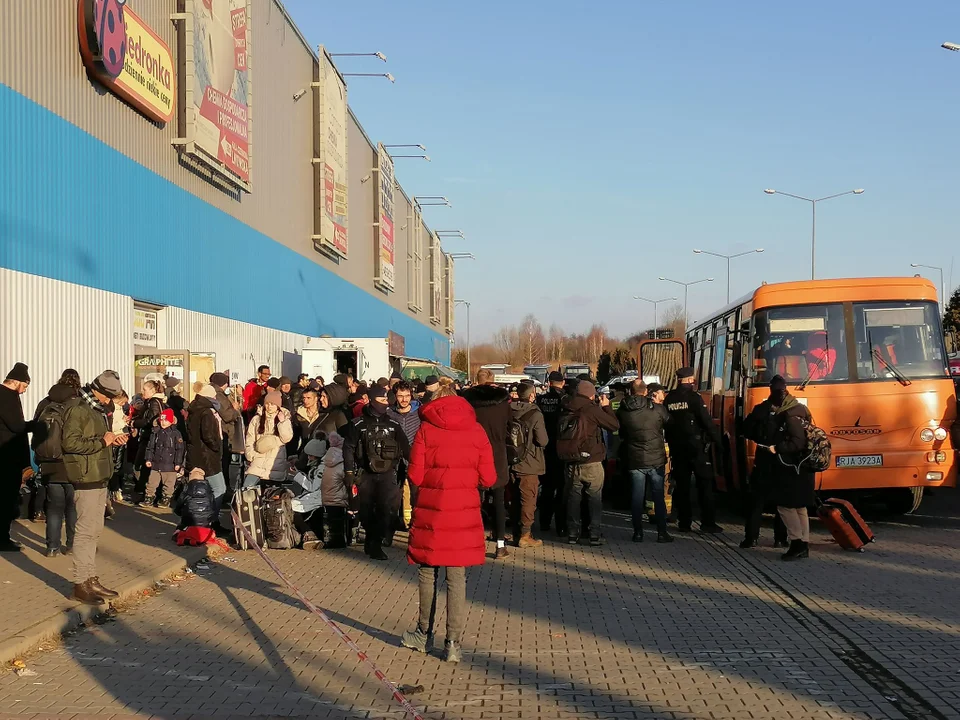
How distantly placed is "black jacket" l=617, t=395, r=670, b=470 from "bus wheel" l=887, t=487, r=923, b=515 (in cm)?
350

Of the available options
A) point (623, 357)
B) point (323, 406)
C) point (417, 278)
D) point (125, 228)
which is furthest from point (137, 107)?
point (623, 357)

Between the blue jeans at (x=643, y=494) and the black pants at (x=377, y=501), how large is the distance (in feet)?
9.59

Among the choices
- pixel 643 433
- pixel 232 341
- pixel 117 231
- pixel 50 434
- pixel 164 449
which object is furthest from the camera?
pixel 232 341

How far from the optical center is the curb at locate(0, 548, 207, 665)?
7480 millimetres

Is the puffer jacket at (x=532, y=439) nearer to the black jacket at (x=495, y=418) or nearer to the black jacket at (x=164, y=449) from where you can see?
the black jacket at (x=495, y=418)

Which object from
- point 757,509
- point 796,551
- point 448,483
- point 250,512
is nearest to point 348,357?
point 250,512

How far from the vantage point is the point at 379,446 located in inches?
466

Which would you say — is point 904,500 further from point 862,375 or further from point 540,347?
point 540,347

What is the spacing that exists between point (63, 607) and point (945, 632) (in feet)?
21.6

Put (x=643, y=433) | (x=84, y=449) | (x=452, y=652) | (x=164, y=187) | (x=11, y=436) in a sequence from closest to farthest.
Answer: (x=452, y=652)
(x=84, y=449)
(x=11, y=436)
(x=643, y=433)
(x=164, y=187)

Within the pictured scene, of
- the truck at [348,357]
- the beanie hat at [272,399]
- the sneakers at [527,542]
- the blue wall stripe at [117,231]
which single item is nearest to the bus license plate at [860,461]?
the sneakers at [527,542]

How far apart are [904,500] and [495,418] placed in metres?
6.09

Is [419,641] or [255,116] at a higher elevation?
[255,116]

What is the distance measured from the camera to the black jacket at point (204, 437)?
42.1 feet
